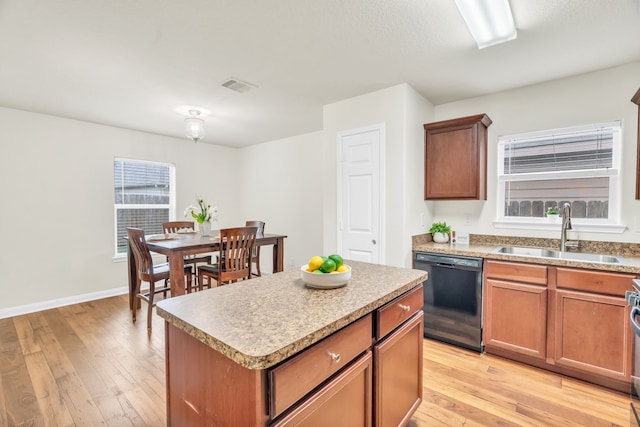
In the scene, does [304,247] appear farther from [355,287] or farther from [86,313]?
[355,287]

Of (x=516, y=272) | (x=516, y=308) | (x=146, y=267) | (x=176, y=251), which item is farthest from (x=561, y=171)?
(x=146, y=267)

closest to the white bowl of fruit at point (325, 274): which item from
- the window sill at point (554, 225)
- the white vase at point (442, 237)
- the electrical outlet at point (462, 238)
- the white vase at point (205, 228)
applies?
the white vase at point (442, 237)

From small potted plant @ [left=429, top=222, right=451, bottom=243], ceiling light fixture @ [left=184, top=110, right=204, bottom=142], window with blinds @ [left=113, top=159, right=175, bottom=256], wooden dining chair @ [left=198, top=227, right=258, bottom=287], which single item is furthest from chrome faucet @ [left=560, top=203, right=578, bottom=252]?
window with blinds @ [left=113, top=159, right=175, bottom=256]

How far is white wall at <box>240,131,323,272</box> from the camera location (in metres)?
4.68

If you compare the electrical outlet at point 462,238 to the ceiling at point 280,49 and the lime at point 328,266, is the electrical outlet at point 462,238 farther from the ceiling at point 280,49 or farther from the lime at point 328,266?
the lime at point 328,266

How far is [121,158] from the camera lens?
436cm

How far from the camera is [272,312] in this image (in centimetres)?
112

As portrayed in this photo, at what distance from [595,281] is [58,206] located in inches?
220

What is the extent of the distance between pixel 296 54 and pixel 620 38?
7.42ft

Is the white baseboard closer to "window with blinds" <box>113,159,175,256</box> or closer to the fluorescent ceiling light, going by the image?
"window with blinds" <box>113,159,175,256</box>


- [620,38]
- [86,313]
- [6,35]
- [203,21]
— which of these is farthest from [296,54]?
[86,313]

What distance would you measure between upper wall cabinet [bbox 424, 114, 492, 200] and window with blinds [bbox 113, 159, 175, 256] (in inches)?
160

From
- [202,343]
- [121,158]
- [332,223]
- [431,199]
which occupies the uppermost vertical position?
[121,158]

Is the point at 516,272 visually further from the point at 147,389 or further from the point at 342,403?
the point at 147,389
